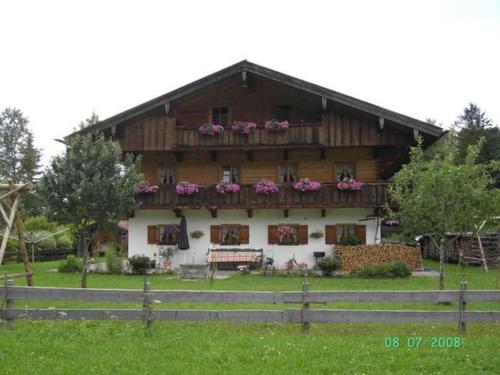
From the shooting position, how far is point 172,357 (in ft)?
23.6

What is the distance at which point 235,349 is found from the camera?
7570 mm

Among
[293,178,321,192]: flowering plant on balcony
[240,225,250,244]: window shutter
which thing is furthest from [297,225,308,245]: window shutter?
[240,225,250,244]: window shutter

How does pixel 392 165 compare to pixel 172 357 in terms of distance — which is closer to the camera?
A: pixel 172 357

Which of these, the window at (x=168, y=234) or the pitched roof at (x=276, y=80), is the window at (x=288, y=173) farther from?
the window at (x=168, y=234)

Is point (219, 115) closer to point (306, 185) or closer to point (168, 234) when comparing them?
point (306, 185)

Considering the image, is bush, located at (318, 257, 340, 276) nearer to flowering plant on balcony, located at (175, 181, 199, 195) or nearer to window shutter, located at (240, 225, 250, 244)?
window shutter, located at (240, 225, 250, 244)

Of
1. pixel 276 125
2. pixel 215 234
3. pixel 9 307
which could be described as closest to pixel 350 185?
pixel 276 125

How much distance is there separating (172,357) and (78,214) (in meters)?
8.67

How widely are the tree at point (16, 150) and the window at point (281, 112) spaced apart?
3828 centimetres

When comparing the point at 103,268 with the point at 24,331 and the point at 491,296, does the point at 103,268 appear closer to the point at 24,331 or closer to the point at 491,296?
the point at 24,331

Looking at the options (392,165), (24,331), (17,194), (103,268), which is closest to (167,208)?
(103,268)

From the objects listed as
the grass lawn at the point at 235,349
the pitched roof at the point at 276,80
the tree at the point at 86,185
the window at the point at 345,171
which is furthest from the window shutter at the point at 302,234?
the grass lawn at the point at 235,349

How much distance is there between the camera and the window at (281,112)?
24.2 metres

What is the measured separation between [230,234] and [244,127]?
16.3ft
